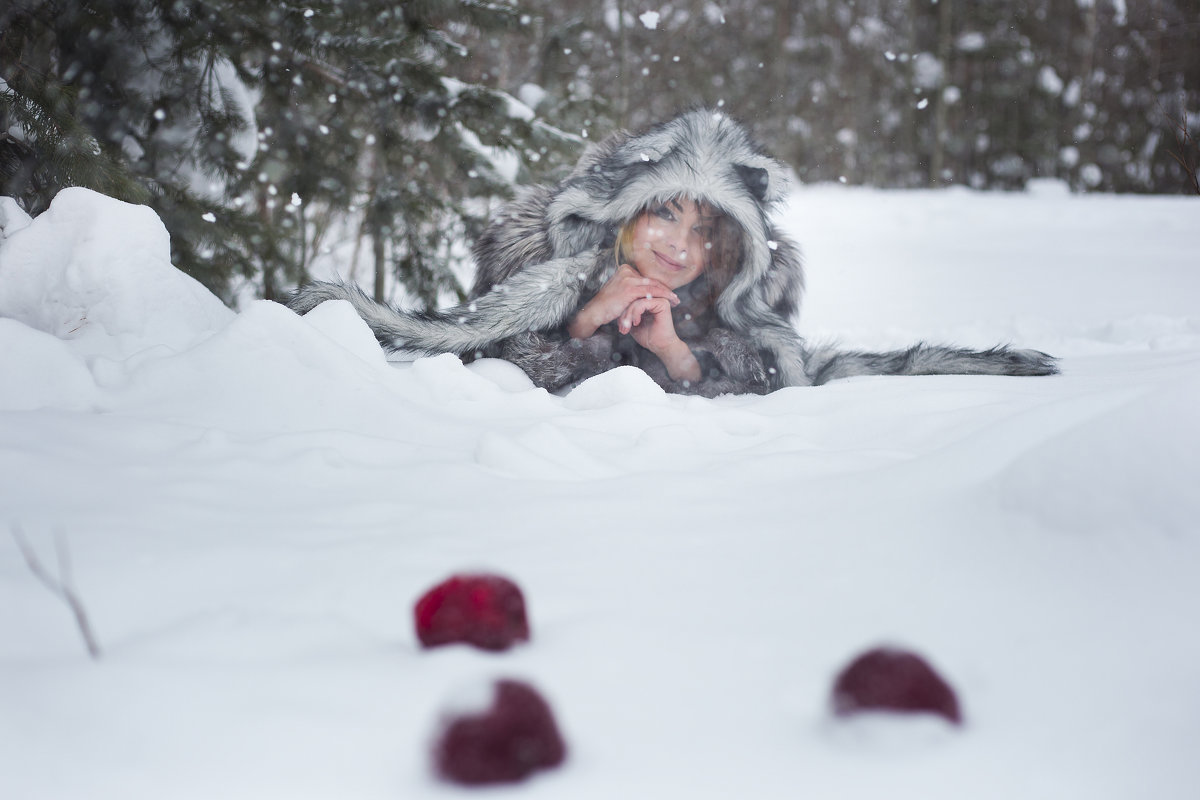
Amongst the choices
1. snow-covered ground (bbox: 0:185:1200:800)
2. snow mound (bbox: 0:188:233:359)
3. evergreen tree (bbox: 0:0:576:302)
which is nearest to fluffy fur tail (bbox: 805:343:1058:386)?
snow-covered ground (bbox: 0:185:1200:800)

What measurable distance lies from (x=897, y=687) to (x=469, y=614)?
48cm

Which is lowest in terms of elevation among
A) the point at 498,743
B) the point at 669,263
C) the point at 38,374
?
the point at 498,743

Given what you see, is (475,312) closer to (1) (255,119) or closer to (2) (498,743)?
(1) (255,119)

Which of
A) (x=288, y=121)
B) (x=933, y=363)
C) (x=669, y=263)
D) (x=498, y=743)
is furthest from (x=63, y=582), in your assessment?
(x=288, y=121)

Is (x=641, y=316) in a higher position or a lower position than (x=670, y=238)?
lower

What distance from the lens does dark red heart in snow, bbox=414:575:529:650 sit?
0.93 m

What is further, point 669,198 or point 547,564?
point 669,198

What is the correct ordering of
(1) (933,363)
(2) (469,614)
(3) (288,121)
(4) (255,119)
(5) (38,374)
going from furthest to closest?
(3) (288,121), (4) (255,119), (1) (933,363), (5) (38,374), (2) (469,614)

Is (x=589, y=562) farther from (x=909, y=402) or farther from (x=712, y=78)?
(x=712, y=78)

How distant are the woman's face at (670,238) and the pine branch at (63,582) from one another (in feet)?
6.78

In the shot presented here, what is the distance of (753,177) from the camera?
9.19ft

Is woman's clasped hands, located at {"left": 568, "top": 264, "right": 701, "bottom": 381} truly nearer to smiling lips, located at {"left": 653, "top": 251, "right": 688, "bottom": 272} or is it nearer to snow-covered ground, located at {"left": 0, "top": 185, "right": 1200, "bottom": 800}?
smiling lips, located at {"left": 653, "top": 251, "right": 688, "bottom": 272}

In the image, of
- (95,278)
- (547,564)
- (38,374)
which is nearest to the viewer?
(547,564)

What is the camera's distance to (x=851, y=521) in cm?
132
